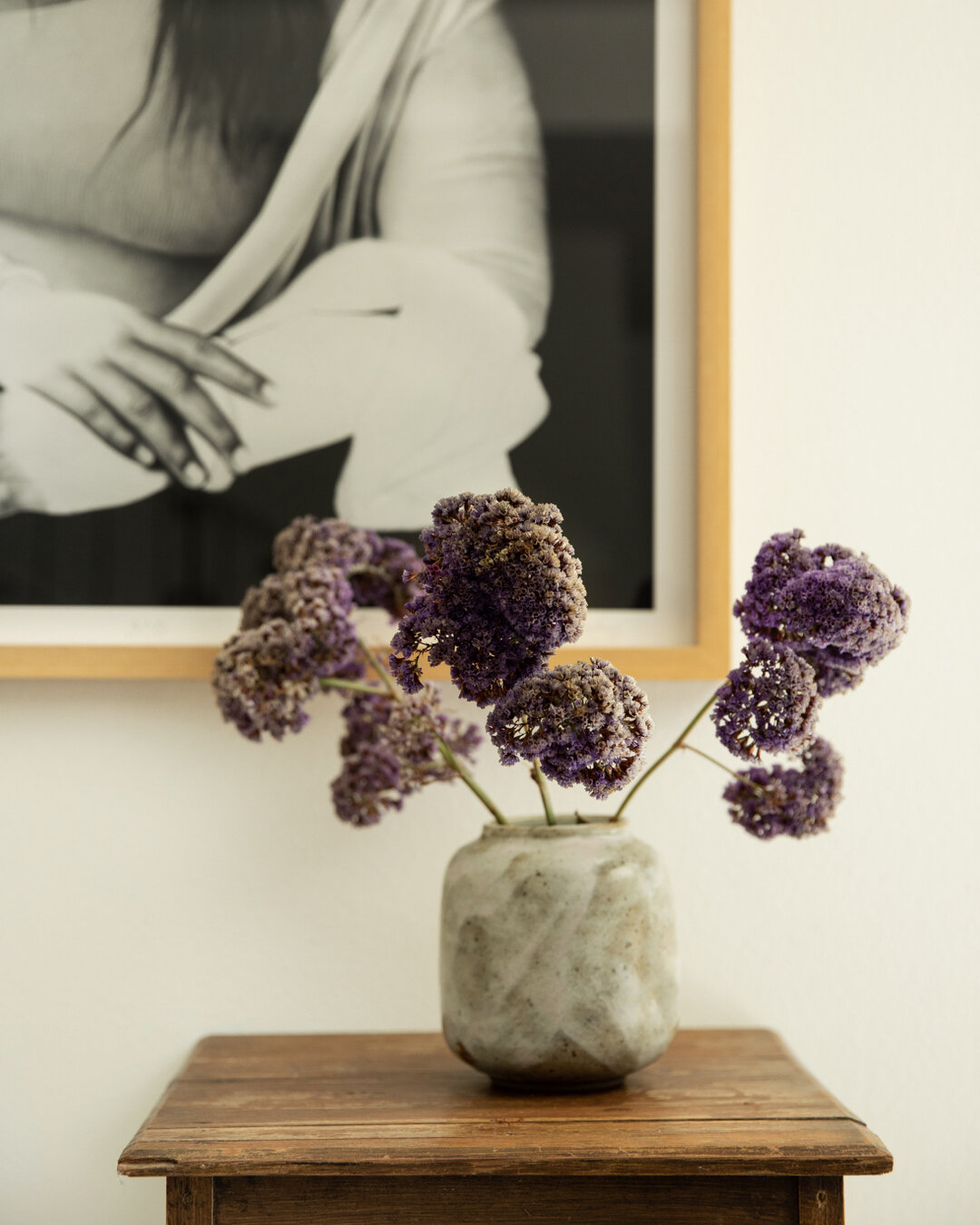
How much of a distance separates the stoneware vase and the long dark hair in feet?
2.51

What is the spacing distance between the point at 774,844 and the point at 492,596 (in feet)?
1.88

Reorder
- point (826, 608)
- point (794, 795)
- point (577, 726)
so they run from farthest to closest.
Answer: point (794, 795) → point (826, 608) → point (577, 726)

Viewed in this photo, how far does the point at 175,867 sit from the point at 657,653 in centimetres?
54

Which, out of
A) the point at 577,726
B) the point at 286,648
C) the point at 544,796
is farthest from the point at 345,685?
the point at 577,726

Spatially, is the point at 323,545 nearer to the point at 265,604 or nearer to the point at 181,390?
the point at 265,604

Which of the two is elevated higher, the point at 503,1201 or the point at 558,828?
the point at 558,828

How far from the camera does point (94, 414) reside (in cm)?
116

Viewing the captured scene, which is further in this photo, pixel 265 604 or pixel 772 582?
pixel 265 604

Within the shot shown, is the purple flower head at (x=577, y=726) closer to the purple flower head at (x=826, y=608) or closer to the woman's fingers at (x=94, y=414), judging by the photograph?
the purple flower head at (x=826, y=608)

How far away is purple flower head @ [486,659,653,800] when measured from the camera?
28.7 inches

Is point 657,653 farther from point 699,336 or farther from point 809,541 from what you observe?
point 699,336

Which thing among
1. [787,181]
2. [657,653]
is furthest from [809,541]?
[787,181]

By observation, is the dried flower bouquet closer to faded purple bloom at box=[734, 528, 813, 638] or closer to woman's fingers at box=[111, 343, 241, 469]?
faded purple bloom at box=[734, 528, 813, 638]

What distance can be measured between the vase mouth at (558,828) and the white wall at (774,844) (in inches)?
8.0
